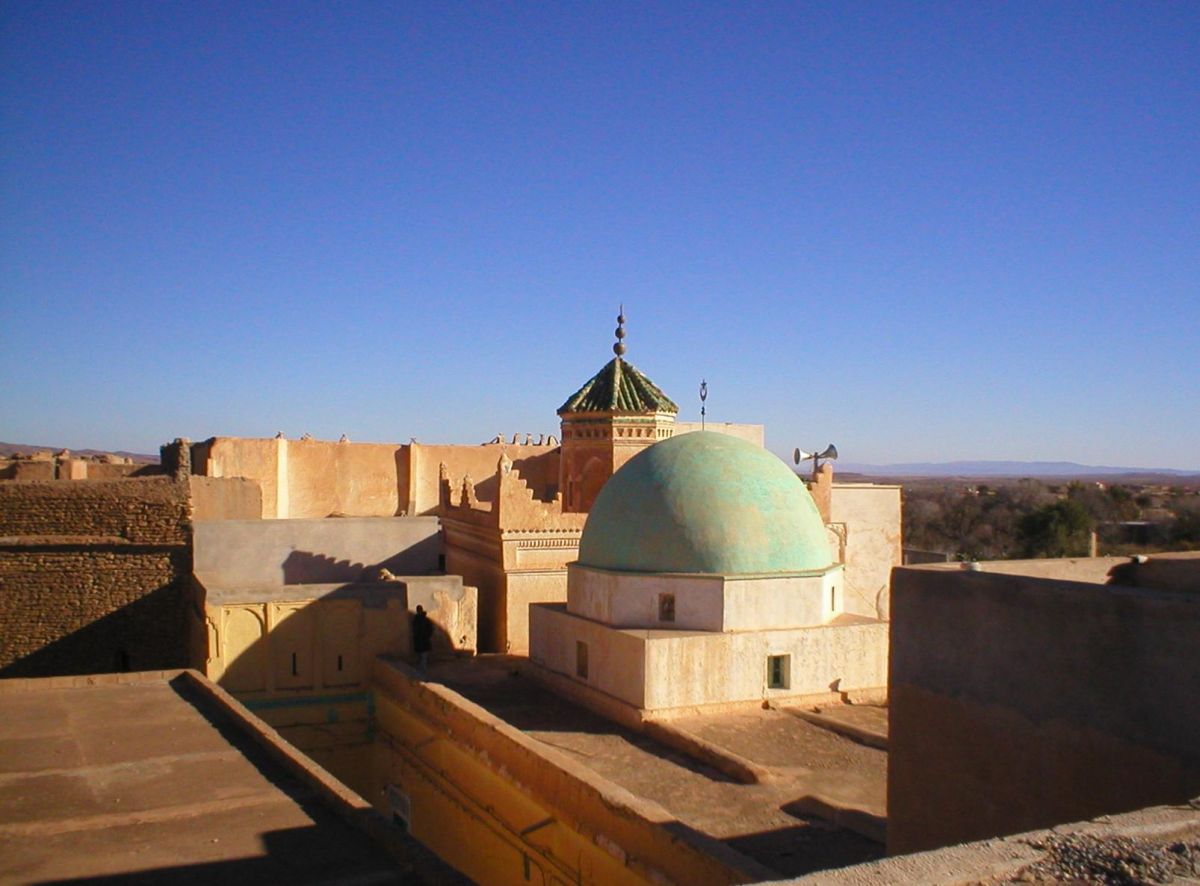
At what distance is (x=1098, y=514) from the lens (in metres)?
52.2

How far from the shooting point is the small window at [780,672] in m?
12.8

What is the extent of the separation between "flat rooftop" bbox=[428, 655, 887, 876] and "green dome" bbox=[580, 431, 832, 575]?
181 centimetres

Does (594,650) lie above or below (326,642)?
above

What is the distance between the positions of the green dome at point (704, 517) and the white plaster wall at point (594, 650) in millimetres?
836

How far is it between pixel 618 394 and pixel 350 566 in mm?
5340

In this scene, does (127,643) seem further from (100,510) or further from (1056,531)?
(1056,531)

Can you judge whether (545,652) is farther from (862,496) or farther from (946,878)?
(946,878)

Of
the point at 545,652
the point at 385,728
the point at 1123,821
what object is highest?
the point at 1123,821

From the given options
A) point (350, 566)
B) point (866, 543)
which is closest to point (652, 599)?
point (350, 566)

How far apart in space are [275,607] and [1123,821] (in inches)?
489

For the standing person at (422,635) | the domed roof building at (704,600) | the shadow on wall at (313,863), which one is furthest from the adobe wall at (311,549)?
the shadow on wall at (313,863)

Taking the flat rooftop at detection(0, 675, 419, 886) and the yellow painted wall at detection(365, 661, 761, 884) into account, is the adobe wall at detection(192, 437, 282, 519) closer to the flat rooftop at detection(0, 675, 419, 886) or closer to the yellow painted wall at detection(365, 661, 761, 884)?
the yellow painted wall at detection(365, 661, 761, 884)

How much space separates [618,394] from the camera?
728 inches

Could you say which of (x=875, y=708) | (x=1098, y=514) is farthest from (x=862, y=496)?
(x=1098, y=514)
